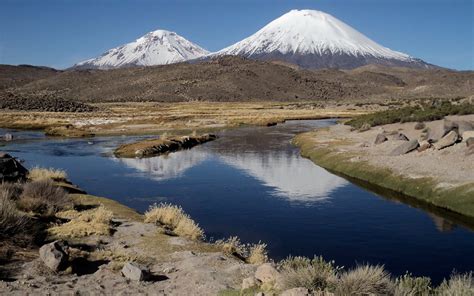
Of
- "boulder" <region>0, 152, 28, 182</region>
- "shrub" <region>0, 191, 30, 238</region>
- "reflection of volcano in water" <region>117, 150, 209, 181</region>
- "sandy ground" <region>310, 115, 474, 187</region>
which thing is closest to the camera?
"shrub" <region>0, 191, 30, 238</region>

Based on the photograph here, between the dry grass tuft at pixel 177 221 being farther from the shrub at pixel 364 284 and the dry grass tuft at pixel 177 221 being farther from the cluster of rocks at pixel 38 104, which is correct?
the cluster of rocks at pixel 38 104

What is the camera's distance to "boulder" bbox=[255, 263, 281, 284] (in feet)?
36.0

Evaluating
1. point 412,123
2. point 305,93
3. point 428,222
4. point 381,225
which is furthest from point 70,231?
point 305,93

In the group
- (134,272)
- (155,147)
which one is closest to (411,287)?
(134,272)

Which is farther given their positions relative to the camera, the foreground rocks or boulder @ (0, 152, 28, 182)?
the foreground rocks

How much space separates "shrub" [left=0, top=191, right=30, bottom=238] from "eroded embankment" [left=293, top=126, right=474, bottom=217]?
18.4 m

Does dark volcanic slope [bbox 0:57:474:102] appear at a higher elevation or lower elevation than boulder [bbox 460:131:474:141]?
higher

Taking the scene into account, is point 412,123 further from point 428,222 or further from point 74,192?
point 74,192

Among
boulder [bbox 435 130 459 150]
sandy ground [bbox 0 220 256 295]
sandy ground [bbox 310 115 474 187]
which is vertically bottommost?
sandy ground [bbox 0 220 256 295]

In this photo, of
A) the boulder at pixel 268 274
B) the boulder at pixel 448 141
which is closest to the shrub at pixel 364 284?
the boulder at pixel 268 274

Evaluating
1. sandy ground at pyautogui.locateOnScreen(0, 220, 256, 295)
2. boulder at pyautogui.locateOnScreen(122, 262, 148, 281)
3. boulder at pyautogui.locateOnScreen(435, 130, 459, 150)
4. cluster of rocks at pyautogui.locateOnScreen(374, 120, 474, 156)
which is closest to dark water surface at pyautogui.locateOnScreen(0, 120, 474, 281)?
sandy ground at pyautogui.locateOnScreen(0, 220, 256, 295)

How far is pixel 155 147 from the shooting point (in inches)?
1871

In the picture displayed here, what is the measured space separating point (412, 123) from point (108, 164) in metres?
33.7

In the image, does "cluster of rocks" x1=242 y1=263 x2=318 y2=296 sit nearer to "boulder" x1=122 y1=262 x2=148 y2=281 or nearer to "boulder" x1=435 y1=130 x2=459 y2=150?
"boulder" x1=122 y1=262 x2=148 y2=281
